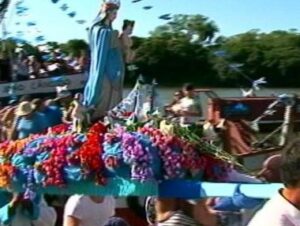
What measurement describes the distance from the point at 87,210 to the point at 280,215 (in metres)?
2.73

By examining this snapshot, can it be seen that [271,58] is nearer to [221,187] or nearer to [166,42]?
[166,42]

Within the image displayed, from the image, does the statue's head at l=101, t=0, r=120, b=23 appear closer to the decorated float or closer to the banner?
the decorated float

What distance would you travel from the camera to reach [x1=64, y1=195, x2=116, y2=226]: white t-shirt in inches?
231

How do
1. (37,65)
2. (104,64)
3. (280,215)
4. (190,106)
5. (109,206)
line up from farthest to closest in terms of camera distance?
(37,65)
(190,106)
(104,64)
(109,206)
(280,215)

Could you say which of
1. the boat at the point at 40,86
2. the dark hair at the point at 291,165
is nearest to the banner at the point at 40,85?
the boat at the point at 40,86

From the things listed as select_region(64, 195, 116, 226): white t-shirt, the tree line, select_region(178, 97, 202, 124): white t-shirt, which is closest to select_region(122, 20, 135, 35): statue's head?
select_region(64, 195, 116, 226): white t-shirt

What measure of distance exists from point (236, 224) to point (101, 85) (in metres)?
3.16

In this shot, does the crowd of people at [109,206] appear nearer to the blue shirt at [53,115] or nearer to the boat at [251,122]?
the blue shirt at [53,115]

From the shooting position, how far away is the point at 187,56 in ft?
80.4

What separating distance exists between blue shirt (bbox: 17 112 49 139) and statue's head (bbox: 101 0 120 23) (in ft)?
5.54

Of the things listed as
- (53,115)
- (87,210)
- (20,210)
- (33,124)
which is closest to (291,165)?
(87,210)

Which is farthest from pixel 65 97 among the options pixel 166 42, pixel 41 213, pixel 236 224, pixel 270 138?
pixel 166 42

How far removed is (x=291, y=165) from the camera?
3.32m

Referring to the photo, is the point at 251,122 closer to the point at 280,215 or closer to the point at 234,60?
the point at 234,60
